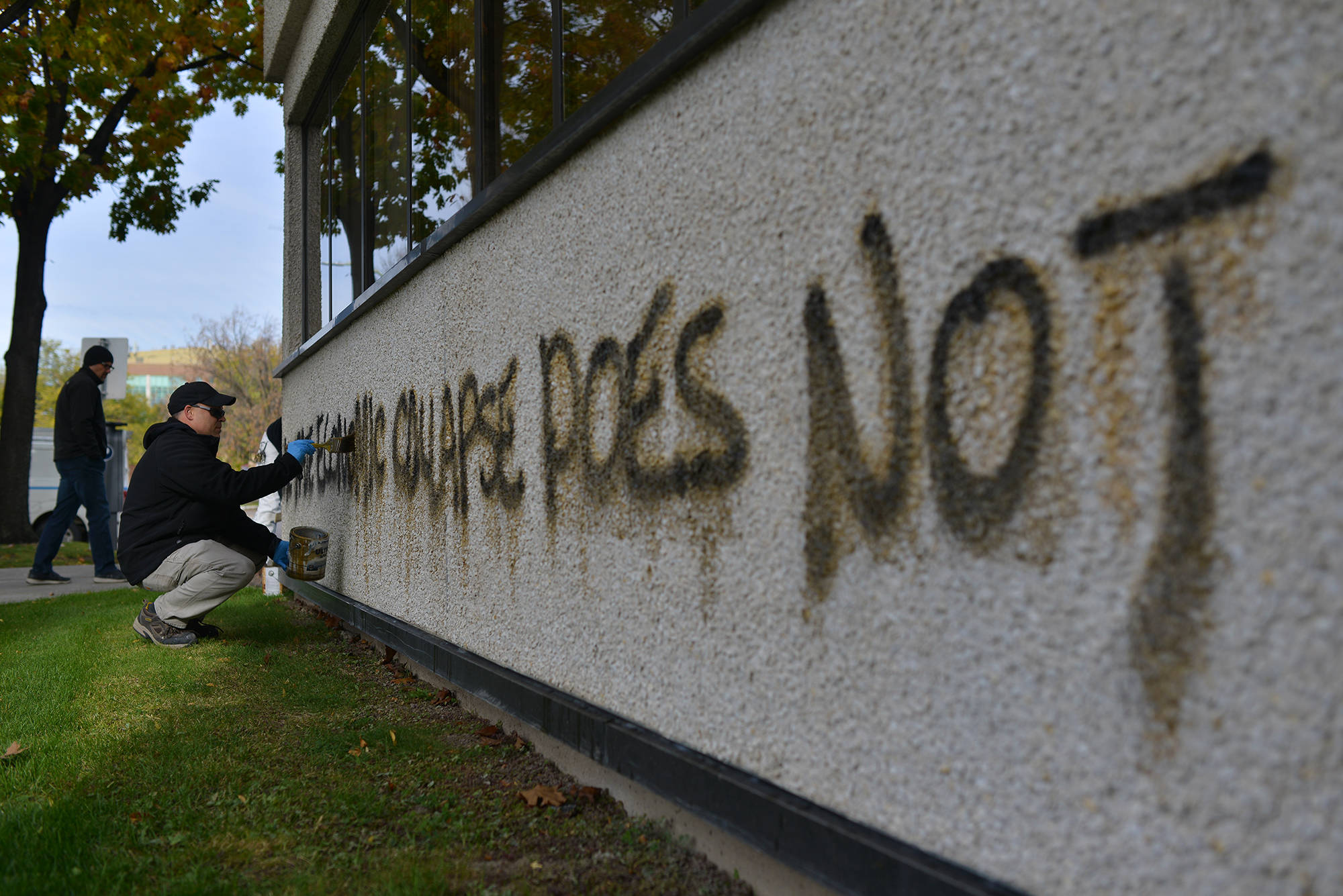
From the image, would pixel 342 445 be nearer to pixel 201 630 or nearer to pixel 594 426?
pixel 201 630

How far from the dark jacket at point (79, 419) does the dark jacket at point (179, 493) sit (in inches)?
163

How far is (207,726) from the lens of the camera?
3.46 meters

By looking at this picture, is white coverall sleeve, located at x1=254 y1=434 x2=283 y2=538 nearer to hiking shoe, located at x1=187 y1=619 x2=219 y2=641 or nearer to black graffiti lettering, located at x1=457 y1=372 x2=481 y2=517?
hiking shoe, located at x1=187 y1=619 x2=219 y2=641

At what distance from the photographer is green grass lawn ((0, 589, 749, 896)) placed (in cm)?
218

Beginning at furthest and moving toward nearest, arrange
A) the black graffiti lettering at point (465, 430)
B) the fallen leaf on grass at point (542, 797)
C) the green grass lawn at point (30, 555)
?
the green grass lawn at point (30, 555)
the black graffiti lettering at point (465, 430)
the fallen leaf on grass at point (542, 797)

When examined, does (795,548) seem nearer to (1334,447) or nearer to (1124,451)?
(1124,451)

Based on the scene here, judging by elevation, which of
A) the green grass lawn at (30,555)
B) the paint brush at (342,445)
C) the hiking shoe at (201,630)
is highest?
the paint brush at (342,445)

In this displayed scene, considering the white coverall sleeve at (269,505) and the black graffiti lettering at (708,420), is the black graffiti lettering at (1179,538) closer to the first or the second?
the black graffiti lettering at (708,420)

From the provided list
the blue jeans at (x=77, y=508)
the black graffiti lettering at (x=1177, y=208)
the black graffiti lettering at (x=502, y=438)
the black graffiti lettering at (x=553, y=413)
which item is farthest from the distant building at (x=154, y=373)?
the black graffiti lettering at (x=1177, y=208)

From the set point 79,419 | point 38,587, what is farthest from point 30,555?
point 79,419

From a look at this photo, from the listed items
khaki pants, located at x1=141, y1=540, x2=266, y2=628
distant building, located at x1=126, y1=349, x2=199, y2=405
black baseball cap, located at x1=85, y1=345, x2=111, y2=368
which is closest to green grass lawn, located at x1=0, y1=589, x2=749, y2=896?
khaki pants, located at x1=141, y1=540, x2=266, y2=628

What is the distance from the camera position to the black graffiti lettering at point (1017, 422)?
54.6 inches

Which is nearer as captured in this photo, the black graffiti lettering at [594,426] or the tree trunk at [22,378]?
the black graffiti lettering at [594,426]

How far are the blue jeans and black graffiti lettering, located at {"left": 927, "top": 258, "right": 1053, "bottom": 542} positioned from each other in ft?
31.4
